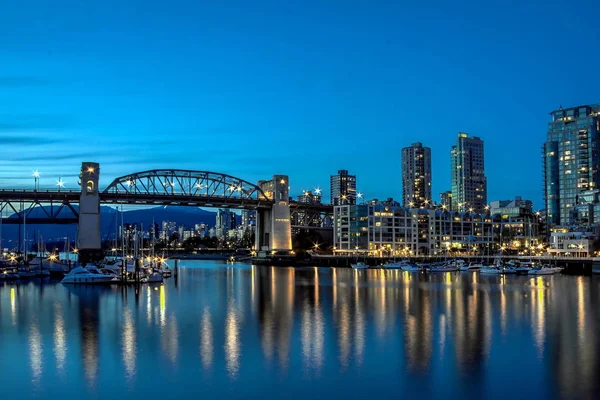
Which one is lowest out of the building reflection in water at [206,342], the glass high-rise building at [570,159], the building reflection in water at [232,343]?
the building reflection in water at [232,343]

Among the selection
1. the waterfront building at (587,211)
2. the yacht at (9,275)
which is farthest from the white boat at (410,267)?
the waterfront building at (587,211)

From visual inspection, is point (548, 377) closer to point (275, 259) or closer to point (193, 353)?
point (193, 353)

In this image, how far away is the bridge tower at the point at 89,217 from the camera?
98062 millimetres

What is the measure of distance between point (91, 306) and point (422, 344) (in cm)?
2314

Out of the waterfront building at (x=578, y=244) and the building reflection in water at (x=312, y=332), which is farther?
the waterfront building at (x=578, y=244)

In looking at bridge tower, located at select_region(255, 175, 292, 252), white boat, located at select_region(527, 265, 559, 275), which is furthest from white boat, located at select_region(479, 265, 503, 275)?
bridge tower, located at select_region(255, 175, 292, 252)

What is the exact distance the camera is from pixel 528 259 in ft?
354

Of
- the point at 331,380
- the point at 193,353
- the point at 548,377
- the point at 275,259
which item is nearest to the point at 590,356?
the point at 548,377

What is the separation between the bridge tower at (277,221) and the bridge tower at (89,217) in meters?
33.8

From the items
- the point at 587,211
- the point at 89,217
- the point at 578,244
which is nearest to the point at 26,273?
the point at 89,217

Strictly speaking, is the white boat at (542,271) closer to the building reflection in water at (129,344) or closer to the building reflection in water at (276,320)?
the building reflection in water at (276,320)

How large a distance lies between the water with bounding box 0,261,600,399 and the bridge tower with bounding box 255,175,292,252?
75.4 m

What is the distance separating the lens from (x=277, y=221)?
125062 millimetres

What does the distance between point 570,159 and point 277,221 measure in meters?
89.3
